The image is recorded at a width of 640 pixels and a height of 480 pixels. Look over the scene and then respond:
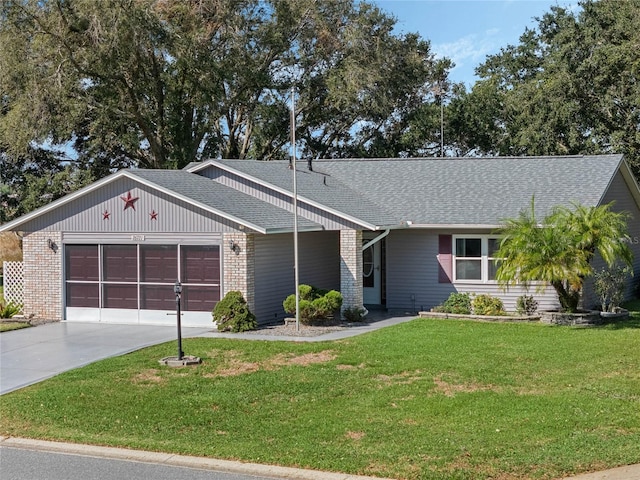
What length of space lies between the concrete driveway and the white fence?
74.3 inches

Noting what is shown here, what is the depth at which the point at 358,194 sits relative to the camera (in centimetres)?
2289

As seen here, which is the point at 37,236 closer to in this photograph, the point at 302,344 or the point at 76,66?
the point at 302,344

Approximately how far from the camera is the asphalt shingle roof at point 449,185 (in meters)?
20.1

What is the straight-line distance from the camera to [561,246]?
55.5 ft

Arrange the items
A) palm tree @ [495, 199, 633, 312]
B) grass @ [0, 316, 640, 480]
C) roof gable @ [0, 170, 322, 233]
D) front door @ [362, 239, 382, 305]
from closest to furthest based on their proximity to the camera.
A: grass @ [0, 316, 640, 480]
palm tree @ [495, 199, 633, 312]
roof gable @ [0, 170, 322, 233]
front door @ [362, 239, 382, 305]

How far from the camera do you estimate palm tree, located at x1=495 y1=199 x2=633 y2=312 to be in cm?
1680

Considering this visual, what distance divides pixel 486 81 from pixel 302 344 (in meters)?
33.8

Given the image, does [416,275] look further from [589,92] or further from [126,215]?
[589,92]

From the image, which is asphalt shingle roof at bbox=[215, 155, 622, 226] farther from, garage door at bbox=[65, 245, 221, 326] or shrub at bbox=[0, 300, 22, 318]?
shrub at bbox=[0, 300, 22, 318]

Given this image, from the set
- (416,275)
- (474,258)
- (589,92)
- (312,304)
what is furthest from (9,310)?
(589,92)

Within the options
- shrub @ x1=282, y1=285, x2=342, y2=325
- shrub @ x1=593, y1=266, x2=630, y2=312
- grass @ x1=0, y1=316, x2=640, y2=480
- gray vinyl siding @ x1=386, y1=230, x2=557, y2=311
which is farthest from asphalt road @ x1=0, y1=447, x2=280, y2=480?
shrub @ x1=593, y1=266, x2=630, y2=312

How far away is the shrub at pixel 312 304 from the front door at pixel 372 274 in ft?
12.3

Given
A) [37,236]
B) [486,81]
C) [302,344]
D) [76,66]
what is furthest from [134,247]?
[486,81]

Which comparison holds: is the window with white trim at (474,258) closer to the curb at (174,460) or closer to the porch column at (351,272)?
the porch column at (351,272)
